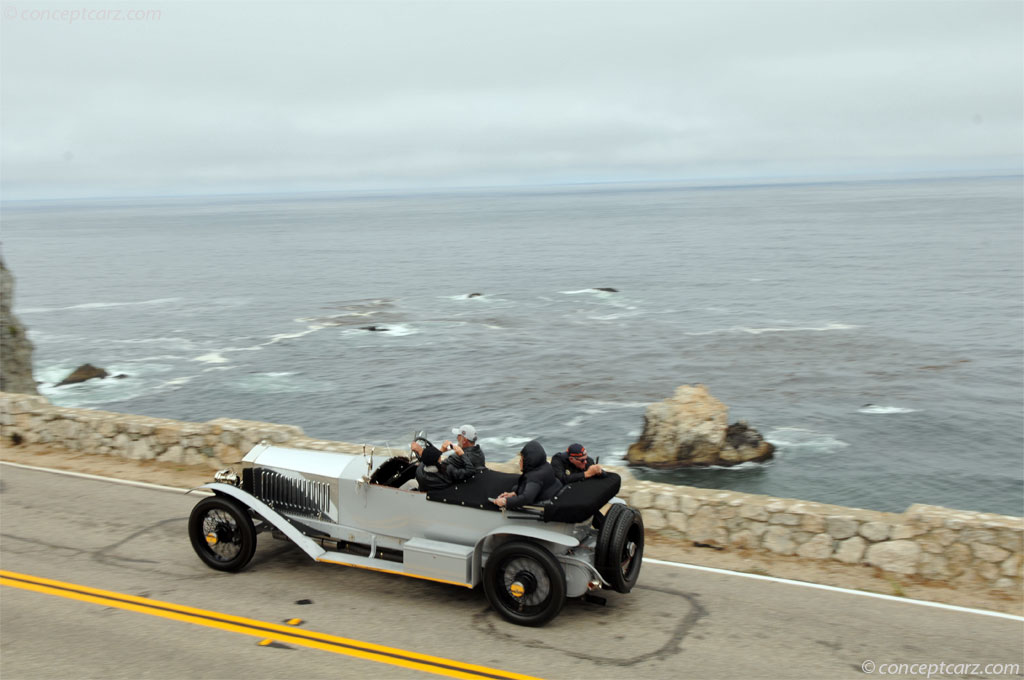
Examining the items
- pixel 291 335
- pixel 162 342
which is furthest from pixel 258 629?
pixel 162 342

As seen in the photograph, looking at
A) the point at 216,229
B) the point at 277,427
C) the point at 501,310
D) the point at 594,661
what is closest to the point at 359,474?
the point at 594,661

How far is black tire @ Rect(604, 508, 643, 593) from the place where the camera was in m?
8.13

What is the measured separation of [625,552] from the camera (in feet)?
28.6

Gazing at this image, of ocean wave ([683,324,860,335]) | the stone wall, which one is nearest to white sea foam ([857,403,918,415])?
ocean wave ([683,324,860,335])

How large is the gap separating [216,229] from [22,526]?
198 meters

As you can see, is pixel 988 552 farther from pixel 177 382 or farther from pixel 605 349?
pixel 177 382

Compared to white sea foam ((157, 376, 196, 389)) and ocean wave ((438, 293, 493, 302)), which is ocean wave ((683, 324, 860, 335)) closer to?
ocean wave ((438, 293, 493, 302))

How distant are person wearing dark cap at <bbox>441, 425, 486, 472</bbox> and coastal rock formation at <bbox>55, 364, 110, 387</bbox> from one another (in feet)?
123

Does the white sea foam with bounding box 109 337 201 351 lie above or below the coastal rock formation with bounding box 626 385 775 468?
above

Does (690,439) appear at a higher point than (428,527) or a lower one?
lower

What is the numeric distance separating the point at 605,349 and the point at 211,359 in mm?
21542
